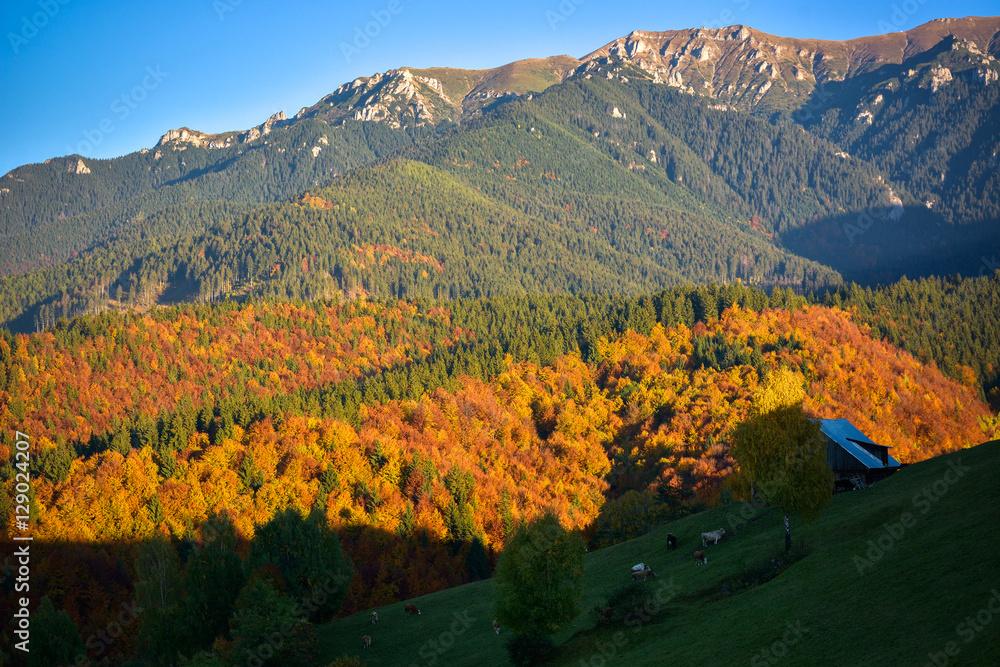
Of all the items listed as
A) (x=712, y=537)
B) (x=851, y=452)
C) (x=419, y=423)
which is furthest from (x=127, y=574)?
Result: (x=851, y=452)

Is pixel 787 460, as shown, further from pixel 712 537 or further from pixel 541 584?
pixel 541 584

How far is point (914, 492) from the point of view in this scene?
37281mm

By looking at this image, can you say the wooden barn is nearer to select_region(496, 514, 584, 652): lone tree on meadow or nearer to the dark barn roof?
the dark barn roof

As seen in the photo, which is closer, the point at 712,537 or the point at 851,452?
the point at 712,537

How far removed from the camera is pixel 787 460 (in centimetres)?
3741

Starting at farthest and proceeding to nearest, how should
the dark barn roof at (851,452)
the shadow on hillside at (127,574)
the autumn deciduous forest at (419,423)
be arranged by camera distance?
the autumn deciduous forest at (419,423) < the shadow on hillside at (127,574) < the dark barn roof at (851,452)

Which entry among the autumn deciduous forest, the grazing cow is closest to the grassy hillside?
the grazing cow

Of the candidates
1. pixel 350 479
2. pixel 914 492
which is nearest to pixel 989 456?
pixel 914 492

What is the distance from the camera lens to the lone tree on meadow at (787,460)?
36969 mm

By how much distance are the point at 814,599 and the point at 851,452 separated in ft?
98.7

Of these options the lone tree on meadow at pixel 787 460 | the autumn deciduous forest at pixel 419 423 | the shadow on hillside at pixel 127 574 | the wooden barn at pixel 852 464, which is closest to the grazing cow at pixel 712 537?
the lone tree on meadow at pixel 787 460

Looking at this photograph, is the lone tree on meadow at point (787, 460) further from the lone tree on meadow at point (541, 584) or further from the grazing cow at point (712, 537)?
the lone tree on meadow at point (541, 584)

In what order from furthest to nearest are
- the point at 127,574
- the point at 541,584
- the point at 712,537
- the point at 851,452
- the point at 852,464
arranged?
the point at 127,574 → the point at 851,452 → the point at 852,464 → the point at 712,537 → the point at 541,584

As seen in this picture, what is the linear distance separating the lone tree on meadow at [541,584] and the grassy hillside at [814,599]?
253cm
